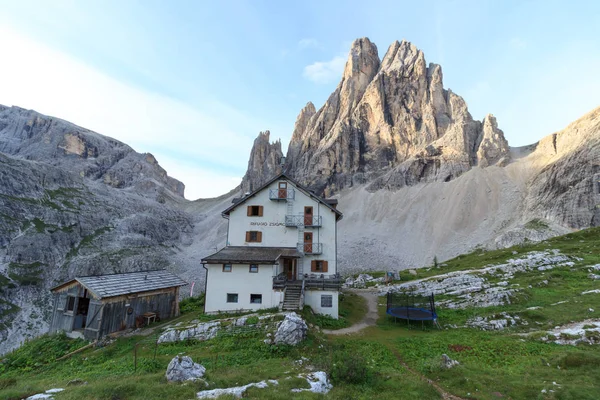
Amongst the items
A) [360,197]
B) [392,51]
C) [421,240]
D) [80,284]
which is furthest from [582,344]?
[392,51]

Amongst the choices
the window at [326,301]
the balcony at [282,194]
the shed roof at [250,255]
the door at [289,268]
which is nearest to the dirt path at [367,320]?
the window at [326,301]

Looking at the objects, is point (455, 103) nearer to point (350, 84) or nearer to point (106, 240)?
Answer: point (350, 84)

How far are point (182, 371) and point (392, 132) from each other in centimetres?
13034

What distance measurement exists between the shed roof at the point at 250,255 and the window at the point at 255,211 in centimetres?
381

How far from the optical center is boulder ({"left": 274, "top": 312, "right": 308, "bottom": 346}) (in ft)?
56.2

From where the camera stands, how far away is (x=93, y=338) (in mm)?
22312

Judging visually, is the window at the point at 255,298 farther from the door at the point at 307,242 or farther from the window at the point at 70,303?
the window at the point at 70,303

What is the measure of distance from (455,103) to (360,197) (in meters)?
58.3

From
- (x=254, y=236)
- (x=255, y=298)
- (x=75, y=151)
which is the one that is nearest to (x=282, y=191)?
(x=254, y=236)

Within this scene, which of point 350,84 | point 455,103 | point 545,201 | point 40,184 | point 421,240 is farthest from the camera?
point 350,84

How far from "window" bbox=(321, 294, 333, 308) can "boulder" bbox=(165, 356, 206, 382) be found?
1605 centimetres

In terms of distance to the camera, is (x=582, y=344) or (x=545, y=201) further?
(x=545, y=201)

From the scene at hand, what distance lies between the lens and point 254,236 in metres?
32.8

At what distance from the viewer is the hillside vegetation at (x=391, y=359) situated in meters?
11.4
